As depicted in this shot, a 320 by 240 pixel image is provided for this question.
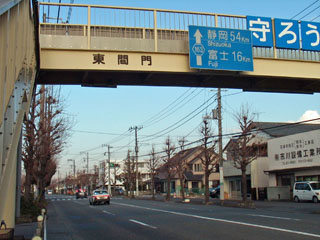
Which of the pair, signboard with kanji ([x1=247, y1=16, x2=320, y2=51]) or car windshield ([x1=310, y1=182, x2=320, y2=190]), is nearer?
signboard with kanji ([x1=247, y1=16, x2=320, y2=51])

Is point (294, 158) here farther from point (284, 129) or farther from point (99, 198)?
point (99, 198)

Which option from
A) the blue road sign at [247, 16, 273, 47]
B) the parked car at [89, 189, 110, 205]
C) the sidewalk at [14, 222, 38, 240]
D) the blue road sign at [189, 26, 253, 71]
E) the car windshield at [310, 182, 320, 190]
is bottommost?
the parked car at [89, 189, 110, 205]

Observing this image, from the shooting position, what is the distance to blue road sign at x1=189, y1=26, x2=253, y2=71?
459 inches

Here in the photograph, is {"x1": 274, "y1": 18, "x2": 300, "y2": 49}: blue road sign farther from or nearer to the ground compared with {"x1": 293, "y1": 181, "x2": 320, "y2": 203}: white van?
farther from the ground

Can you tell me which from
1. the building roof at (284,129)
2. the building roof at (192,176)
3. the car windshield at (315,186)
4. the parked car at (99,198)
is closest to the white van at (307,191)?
the car windshield at (315,186)

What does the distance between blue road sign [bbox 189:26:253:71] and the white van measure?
22485 mm

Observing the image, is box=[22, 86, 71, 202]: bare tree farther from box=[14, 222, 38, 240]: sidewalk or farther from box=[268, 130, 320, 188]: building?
box=[268, 130, 320, 188]: building

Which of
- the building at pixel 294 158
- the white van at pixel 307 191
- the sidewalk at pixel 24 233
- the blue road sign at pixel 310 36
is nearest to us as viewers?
the sidewalk at pixel 24 233

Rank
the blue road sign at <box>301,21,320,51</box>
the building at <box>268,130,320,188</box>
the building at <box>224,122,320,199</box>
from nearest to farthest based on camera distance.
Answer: the blue road sign at <box>301,21,320,51</box>
the building at <box>268,130,320,188</box>
the building at <box>224,122,320,199</box>

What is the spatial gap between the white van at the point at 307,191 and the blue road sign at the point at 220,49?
22.5m

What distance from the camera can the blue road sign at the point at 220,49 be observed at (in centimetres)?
1166

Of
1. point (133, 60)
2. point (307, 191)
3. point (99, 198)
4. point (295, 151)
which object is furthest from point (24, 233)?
point (295, 151)

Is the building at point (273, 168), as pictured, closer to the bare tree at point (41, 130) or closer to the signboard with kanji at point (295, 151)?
the signboard with kanji at point (295, 151)

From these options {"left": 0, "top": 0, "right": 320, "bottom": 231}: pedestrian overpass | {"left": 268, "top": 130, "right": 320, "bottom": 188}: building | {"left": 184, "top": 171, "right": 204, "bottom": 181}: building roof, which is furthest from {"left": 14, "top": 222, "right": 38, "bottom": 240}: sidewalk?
{"left": 184, "top": 171, "right": 204, "bottom": 181}: building roof
